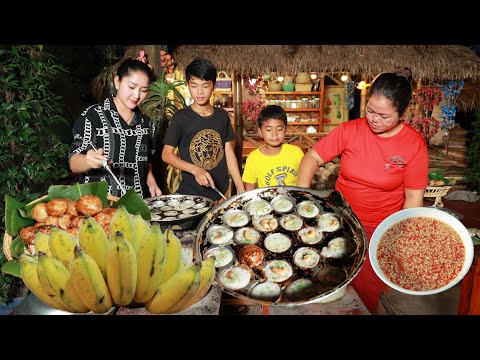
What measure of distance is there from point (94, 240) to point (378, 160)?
1.79 metres

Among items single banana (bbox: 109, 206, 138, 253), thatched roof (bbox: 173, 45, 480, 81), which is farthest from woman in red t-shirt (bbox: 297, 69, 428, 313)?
thatched roof (bbox: 173, 45, 480, 81)

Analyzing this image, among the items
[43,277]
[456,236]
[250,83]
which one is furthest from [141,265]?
[250,83]

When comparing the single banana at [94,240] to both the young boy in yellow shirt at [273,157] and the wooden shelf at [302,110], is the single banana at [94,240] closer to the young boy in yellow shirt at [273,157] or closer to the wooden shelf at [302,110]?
the young boy in yellow shirt at [273,157]

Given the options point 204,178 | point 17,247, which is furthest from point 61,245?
point 204,178

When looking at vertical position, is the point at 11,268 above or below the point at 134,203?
below

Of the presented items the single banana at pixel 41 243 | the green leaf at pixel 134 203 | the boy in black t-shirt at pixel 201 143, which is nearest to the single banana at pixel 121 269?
the single banana at pixel 41 243

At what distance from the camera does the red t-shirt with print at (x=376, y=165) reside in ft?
6.97

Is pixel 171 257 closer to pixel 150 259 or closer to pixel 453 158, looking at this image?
pixel 150 259

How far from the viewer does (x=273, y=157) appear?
8.97 ft

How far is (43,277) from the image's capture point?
108 cm

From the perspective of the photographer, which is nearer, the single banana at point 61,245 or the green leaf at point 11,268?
the single banana at point 61,245

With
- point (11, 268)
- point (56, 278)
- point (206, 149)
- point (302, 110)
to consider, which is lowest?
point (11, 268)

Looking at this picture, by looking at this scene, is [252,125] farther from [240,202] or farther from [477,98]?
[240,202]

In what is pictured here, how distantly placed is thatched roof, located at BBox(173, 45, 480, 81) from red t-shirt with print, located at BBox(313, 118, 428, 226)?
4638mm
